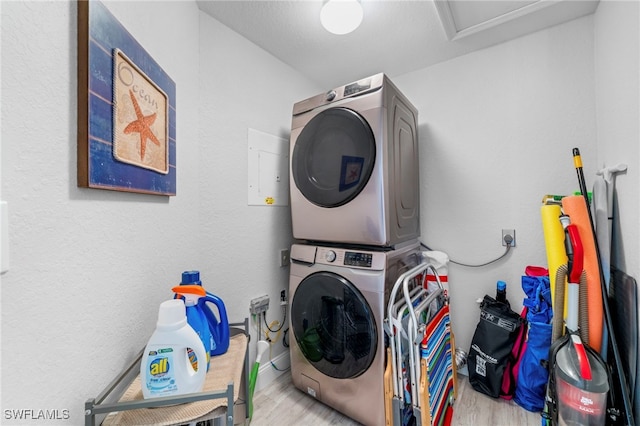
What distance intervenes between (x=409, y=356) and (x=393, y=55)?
6.67ft

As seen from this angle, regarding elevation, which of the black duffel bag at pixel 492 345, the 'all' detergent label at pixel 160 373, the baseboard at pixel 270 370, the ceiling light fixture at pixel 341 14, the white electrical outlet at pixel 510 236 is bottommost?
the baseboard at pixel 270 370

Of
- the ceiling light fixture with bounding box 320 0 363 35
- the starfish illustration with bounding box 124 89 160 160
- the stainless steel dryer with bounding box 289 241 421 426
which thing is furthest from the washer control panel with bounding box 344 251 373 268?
the ceiling light fixture with bounding box 320 0 363 35

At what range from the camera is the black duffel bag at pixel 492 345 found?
1.61m

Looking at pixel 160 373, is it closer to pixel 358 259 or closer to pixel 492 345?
pixel 358 259

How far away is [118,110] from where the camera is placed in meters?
0.83

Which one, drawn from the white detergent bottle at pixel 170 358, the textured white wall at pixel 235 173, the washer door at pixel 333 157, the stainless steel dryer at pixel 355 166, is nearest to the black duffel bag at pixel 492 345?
the stainless steel dryer at pixel 355 166

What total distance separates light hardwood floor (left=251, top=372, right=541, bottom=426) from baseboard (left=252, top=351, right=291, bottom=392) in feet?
0.19

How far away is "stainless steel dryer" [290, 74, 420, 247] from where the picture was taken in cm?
140

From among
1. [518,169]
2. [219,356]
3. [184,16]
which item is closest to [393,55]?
[518,169]

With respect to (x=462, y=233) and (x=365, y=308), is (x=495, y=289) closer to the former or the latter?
(x=462, y=233)

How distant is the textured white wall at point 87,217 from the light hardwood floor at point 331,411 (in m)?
0.60

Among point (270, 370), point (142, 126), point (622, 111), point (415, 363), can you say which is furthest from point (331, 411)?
point (622, 111)

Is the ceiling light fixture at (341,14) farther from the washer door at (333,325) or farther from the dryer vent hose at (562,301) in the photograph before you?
the dryer vent hose at (562,301)

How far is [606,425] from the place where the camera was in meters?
1.12
